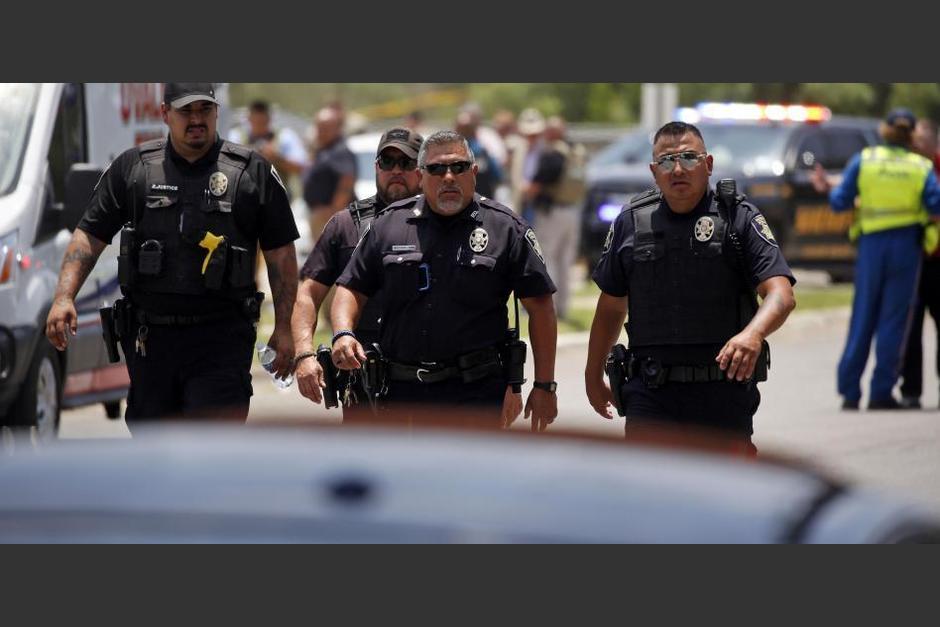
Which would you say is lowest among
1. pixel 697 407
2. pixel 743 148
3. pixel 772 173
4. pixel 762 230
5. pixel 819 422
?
pixel 819 422

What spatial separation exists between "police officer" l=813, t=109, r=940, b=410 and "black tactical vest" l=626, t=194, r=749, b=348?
5.60 m

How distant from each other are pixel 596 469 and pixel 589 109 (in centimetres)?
5488

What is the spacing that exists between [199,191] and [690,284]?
1.92 metres

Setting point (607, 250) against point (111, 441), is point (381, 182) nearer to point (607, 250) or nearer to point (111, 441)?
point (607, 250)

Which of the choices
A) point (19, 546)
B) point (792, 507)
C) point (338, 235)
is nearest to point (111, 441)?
point (19, 546)

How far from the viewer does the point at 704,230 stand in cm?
609

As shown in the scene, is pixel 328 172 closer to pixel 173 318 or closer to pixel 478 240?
pixel 173 318

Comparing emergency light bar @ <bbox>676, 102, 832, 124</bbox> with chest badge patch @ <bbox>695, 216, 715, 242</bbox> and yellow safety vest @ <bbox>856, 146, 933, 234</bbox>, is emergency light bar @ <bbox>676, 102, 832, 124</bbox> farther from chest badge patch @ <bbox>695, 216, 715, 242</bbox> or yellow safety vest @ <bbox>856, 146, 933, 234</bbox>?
chest badge patch @ <bbox>695, 216, 715, 242</bbox>

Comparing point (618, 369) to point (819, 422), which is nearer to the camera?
point (618, 369)

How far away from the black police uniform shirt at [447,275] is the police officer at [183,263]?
2.23 ft

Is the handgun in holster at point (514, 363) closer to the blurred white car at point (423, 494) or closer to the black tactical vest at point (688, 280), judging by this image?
the black tactical vest at point (688, 280)

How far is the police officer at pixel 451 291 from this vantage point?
6.21 m

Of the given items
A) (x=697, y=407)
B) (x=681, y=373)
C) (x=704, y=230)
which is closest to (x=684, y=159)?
(x=704, y=230)

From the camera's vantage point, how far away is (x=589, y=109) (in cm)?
5697
